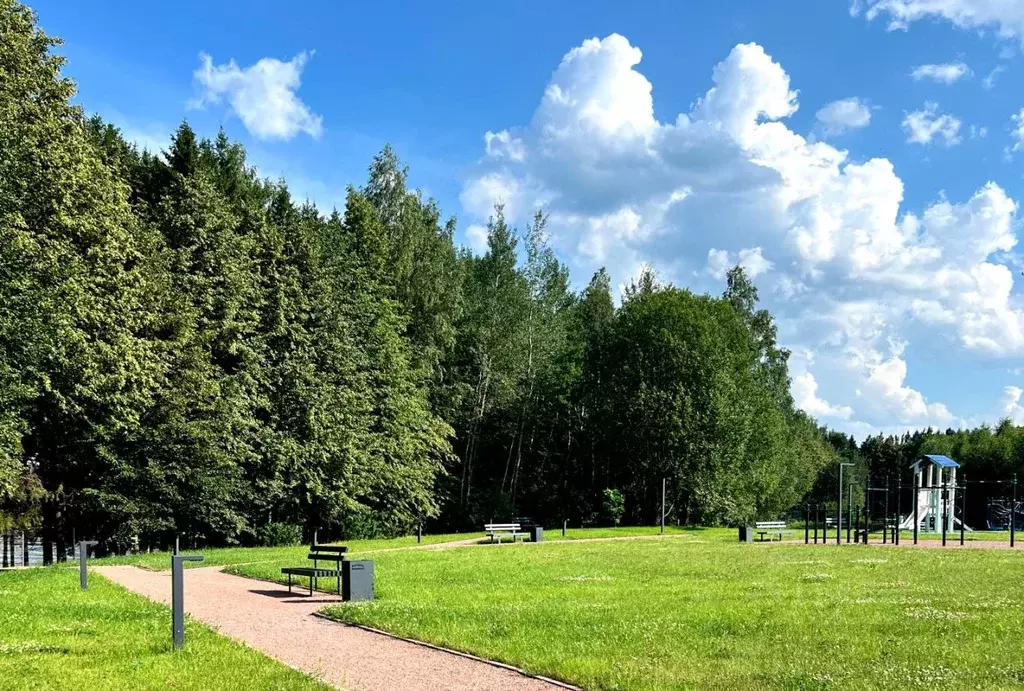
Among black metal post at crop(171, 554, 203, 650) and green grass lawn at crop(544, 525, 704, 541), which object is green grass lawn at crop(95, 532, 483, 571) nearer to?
green grass lawn at crop(544, 525, 704, 541)

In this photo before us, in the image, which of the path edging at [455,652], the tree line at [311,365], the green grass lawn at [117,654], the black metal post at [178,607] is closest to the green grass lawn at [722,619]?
the path edging at [455,652]

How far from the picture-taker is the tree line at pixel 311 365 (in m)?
23.8

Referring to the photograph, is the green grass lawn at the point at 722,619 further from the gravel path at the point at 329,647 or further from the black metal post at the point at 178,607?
the black metal post at the point at 178,607

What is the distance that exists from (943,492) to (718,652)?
3768 centimetres

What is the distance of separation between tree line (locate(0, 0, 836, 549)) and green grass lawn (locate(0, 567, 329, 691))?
1012 centimetres

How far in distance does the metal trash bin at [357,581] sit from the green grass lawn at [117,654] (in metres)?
2.80

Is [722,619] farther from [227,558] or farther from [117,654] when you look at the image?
[227,558]

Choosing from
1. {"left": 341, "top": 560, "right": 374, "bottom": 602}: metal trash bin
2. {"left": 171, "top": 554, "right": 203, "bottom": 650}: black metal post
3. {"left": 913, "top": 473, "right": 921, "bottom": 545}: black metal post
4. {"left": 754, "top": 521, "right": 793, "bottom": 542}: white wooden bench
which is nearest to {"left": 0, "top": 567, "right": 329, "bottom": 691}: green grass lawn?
{"left": 171, "top": 554, "right": 203, "bottom": 650}: black metal post

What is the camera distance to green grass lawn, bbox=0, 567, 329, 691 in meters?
8.32

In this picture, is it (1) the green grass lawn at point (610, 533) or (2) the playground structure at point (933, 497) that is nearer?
(1) the green grass lawn at point (610, 533)

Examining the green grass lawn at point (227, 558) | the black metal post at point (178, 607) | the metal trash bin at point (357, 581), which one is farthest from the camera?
the green grass lawn at point (227, 558)

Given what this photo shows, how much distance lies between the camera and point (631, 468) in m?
51.3

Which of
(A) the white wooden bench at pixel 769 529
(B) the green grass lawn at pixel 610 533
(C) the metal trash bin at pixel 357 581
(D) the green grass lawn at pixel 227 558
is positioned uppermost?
(C) the metal trash bin at pixel 357 581

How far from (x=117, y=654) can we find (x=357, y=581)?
5.34 metres
